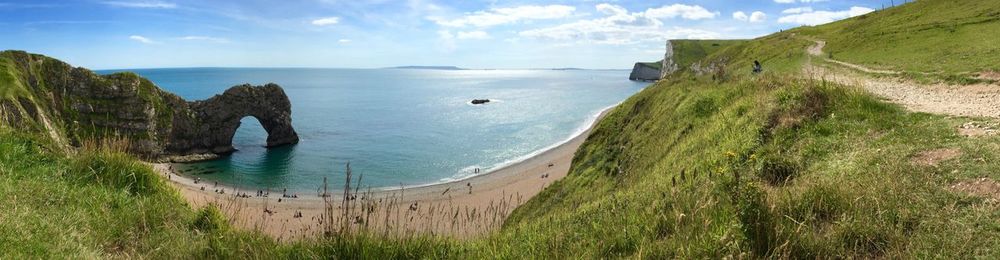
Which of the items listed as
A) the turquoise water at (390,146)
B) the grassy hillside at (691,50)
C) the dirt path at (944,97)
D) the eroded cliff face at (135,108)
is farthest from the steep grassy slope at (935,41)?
the grassy hillside at (691,50)

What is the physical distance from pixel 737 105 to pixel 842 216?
1109cm

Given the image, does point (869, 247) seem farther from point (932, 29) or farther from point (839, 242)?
point (932, 29)

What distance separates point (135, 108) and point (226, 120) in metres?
12.2

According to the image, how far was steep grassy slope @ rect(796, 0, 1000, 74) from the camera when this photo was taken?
92.8 feet

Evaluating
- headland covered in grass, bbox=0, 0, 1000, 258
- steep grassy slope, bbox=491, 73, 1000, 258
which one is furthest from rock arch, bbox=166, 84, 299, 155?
steep grassy slope, bbox=491, 73, 1000, 258

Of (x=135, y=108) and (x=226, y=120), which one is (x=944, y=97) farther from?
(x=226, y=120)

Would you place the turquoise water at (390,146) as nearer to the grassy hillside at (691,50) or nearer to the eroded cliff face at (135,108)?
the eroded cliff face at (135,108)

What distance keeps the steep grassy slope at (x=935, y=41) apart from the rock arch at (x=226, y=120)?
238 feet

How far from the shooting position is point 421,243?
688 cm

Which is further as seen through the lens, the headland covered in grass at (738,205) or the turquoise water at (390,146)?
the turquoise water at (390,146)

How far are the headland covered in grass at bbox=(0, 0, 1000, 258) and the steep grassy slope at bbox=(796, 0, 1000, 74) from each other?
1875 cm

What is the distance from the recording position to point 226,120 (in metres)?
72.5

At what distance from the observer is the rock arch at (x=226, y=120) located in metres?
68.2

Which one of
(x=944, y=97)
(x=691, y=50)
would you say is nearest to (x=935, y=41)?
(x=944, y=97)
